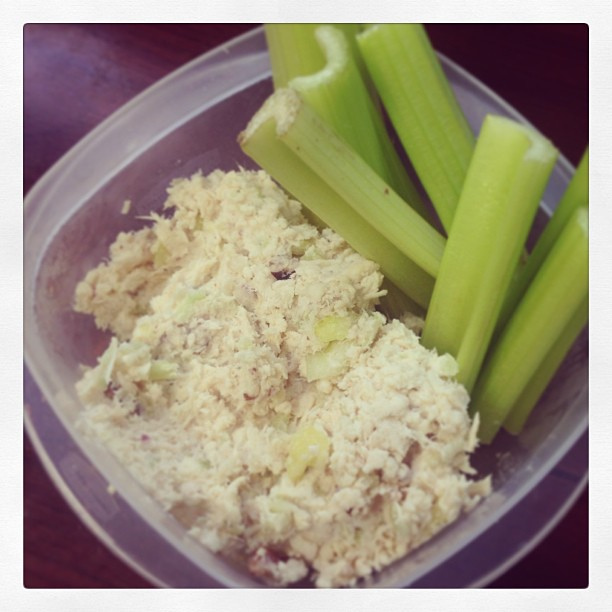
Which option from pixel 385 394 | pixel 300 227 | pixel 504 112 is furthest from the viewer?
pixel 504 112

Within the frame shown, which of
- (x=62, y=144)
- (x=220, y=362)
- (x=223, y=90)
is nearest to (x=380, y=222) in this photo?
(x=220, y=362)

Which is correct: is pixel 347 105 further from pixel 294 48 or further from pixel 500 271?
pixel 500 271

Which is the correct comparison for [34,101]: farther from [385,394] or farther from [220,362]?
[385,394]

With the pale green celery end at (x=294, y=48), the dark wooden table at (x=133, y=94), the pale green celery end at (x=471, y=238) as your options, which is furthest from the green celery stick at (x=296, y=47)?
the pale green celery end at (x=471, y=238)

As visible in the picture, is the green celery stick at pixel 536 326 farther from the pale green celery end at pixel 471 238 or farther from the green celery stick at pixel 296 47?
the green celery stick at pixel 296 47

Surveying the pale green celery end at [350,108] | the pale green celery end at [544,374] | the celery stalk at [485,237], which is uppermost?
the pale green celery end at [350,108]

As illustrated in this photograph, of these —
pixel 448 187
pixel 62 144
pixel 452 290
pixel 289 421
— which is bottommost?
pixel 289 421

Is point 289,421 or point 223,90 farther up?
point 223,90
